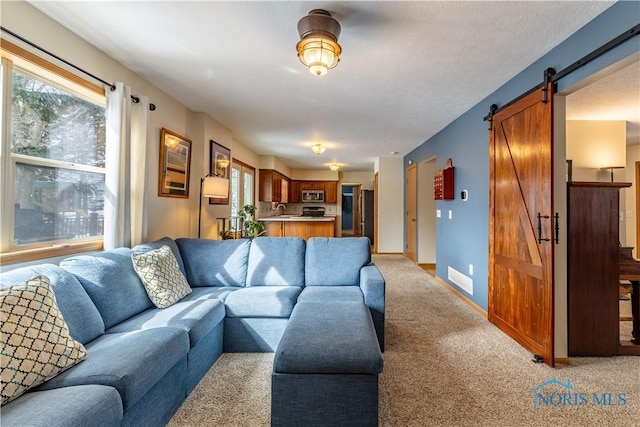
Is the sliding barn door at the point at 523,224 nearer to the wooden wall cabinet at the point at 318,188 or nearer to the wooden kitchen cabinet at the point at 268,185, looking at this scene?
the wooden kitchen cabinet at the point at 268,185

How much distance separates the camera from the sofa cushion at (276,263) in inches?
114

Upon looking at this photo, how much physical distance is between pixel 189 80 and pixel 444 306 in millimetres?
3858

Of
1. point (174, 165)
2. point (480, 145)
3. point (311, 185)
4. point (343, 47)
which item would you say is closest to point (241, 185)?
point (174, 165)

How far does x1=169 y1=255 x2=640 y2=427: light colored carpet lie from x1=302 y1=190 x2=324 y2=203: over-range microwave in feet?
22.7

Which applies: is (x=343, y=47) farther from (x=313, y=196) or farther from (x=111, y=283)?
(x=313, y=196)

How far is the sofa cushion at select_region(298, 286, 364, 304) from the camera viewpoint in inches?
98.5

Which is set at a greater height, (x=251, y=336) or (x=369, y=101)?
(x=369, y=101)

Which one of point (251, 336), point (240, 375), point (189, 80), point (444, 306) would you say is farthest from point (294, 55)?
point (444, 306)

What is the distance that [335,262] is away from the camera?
9.79ft

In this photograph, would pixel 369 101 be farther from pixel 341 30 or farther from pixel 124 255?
pixel 124 255

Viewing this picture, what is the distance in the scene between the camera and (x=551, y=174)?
89.0 inches

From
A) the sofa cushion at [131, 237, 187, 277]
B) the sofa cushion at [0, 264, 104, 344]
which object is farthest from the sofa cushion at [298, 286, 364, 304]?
the sofa cushion at [0, 264, 104, 344]

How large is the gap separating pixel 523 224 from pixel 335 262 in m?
1.73

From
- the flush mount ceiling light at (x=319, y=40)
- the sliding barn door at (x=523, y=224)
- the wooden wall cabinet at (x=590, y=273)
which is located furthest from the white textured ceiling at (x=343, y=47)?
the wooden wall cabinet at (x=590, y=273)
